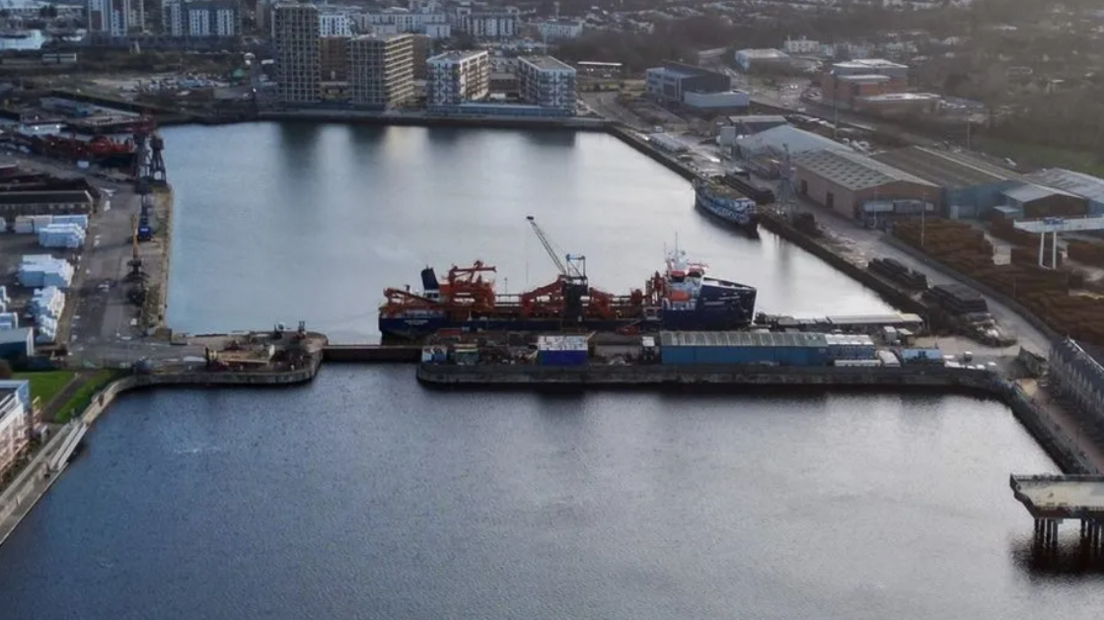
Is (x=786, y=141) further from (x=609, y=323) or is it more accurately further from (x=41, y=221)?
(x=41, y=221)

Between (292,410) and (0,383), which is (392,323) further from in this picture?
(0,383)

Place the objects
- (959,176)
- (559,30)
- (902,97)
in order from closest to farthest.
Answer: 1. (959,176)
2. (902,97)
3. (559,30)

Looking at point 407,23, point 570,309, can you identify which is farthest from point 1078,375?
point 407,23

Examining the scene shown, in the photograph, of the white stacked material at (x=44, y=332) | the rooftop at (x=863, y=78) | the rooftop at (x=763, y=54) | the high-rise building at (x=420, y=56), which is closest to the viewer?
the white stacked material at (x=44, y=332)

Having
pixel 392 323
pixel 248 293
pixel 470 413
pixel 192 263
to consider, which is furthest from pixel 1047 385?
pixel 192 263

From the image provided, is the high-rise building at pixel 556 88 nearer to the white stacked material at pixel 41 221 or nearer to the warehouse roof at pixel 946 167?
the warehouse roof at pixel 946 167

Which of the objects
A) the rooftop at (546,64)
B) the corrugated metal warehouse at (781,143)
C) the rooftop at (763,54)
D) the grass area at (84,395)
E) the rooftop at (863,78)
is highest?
the rooftop at (763,54)

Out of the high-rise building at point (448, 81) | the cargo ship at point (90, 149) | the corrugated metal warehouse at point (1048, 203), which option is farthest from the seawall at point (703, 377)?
the high-rise building at point (448, 81)
